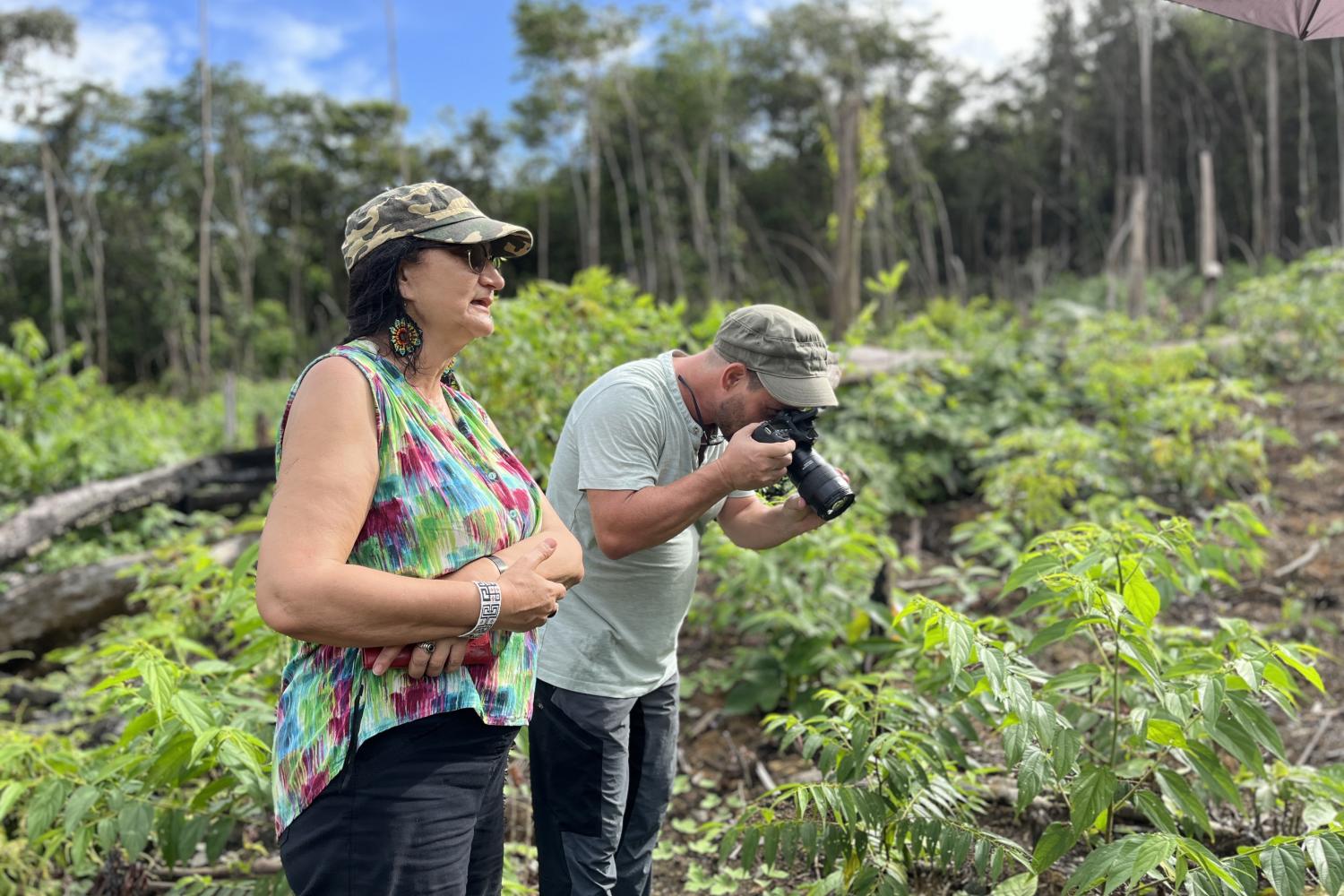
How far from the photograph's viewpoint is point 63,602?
21.6 feet

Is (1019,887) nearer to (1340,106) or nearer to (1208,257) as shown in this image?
(1208,257)

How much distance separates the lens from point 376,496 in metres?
1.43

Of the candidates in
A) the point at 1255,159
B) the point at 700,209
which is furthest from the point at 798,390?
the point at 700,209

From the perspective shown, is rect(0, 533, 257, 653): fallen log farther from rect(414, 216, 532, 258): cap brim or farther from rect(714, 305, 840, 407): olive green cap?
rect(414, 216, 532, 258): cap brim

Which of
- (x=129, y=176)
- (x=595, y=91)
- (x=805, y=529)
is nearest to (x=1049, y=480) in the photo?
(x=805, y=529)

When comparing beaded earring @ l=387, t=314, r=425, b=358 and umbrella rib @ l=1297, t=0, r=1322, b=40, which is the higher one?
umbrella rib @ l=1297, t=0, r=1322, b=40

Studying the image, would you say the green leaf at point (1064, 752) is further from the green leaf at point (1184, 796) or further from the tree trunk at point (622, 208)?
the tree trunk at point (622, 208)

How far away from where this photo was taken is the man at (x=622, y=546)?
193 centimetres

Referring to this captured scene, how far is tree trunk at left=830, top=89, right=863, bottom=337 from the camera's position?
856 cm

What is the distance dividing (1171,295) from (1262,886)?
20415mm

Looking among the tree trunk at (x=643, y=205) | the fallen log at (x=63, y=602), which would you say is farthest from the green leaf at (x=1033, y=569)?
the tree trunk at (x=643, y=205)

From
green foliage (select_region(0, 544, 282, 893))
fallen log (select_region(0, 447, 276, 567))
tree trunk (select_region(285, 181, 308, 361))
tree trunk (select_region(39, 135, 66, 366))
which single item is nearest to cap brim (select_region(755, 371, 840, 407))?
green foliage (select_region(0, 544, 282, 893))

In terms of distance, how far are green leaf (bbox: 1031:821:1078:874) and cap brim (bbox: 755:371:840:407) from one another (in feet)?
3.31

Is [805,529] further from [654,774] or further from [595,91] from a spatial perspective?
[595,91]
